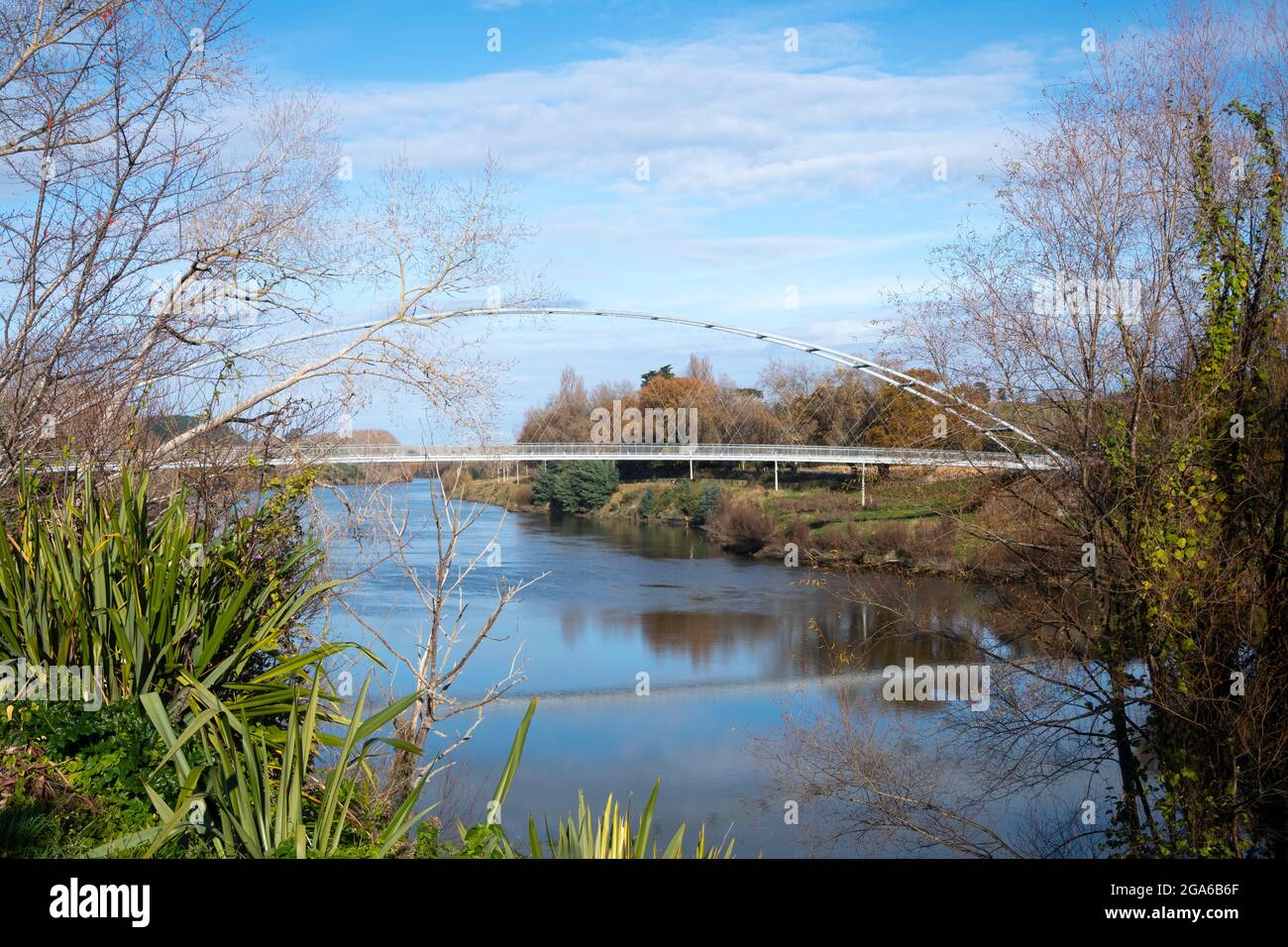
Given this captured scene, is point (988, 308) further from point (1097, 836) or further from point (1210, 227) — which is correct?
point (1097, 836)

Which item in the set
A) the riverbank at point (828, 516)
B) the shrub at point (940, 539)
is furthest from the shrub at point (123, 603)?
the shrub at point (940, 539)

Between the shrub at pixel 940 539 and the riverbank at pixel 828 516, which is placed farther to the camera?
the shrub at pixel 940 539

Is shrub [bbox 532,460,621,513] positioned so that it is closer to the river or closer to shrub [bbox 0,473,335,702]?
the river

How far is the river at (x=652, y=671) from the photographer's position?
10703 mm

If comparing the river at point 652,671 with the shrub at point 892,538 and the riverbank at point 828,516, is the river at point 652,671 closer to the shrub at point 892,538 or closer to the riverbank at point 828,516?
the riverbank at point 828,516

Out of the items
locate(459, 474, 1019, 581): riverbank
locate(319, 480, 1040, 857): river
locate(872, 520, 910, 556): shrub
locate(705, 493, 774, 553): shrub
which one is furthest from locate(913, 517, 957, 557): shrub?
locate(705, 493, 774, 553): shrub

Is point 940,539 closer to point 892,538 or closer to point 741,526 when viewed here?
point 892,538

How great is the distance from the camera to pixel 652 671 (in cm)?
1638

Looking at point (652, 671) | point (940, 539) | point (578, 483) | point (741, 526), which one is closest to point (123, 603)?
point (940, 539)

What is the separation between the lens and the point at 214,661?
441 centimetres

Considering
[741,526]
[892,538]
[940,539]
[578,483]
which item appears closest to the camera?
[940,539]

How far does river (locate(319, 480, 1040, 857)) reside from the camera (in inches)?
421
